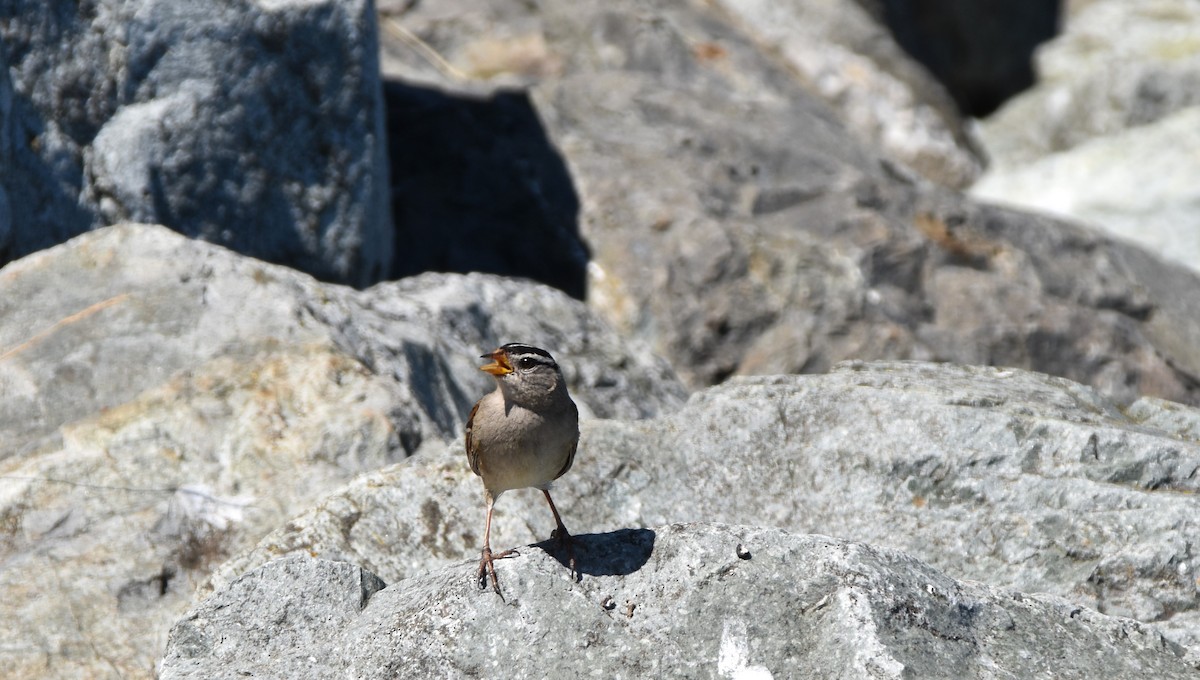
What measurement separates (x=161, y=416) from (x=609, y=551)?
3804 mm

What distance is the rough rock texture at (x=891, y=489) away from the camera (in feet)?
24.2

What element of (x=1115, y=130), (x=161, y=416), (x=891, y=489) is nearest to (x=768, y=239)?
(x=891, y=489)

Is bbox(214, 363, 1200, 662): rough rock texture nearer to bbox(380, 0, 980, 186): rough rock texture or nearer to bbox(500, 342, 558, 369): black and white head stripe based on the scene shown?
bbox(500, 342, 558, 369): black and white head stripe

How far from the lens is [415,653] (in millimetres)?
6090

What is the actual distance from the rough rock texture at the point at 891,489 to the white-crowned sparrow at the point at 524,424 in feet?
3.59

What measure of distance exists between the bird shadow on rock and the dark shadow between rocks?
7.91 metres

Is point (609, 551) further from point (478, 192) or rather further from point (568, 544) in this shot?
point (478, 192)

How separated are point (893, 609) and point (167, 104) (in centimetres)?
882

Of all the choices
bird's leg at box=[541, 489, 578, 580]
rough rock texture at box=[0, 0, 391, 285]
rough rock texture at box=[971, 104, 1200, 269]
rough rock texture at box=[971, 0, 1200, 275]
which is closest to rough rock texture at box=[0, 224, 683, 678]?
rough rock texture at box=[0, 0, 391, 285]

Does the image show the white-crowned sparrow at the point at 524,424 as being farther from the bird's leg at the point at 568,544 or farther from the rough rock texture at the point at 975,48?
the rough rock texture at the point at 975,48

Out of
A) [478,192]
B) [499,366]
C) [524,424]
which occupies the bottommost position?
[478,192]

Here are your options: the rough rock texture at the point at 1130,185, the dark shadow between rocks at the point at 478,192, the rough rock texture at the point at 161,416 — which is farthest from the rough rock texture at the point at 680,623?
the rough rock texture at the point at 1130,185

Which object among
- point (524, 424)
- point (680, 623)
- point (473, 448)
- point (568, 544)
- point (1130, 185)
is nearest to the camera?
point (680, 623)

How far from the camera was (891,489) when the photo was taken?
7988 millimetres
